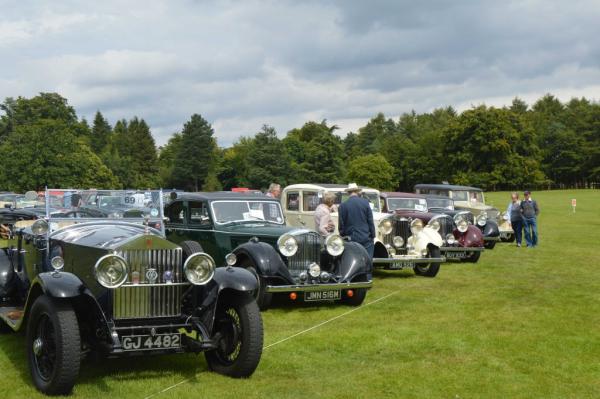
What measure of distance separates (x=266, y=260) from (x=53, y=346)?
13.1 ft

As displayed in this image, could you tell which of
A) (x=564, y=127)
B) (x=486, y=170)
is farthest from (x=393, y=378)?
(x=564, y=127)

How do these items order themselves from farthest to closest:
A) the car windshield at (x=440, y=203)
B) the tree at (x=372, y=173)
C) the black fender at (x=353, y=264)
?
the tree at (x=372, y=173) < the car windshield at (x=440, y=203) < the black fender at (x=353, y=264)

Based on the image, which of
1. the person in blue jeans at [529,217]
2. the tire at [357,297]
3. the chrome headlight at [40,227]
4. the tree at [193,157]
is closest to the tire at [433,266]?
the tire at [357,297]

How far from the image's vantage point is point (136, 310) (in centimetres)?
580

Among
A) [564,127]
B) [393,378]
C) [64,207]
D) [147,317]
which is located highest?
[564,127]

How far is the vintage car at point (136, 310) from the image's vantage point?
5.41 meters

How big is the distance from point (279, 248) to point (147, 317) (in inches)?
153

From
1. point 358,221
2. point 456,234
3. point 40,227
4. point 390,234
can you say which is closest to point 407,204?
point 456,234

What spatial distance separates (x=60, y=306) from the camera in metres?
5.39

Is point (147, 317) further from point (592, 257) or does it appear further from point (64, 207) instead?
point (592, 257)

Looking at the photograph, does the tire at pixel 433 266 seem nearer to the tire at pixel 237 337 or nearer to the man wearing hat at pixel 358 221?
the man wearing hat at pixel 358 221

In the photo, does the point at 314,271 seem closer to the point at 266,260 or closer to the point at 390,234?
the point at 266,260

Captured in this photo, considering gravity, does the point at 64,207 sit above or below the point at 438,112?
below

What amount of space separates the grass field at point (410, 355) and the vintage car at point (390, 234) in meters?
1.23
